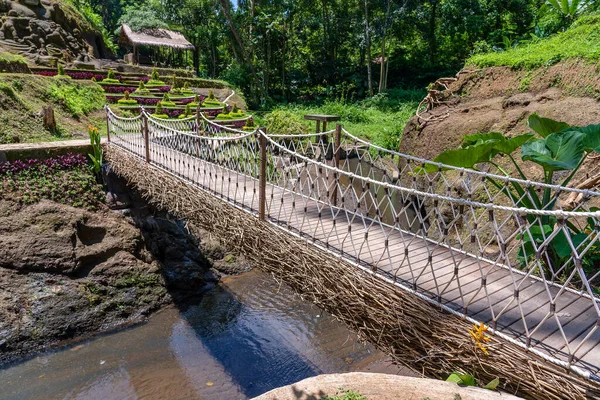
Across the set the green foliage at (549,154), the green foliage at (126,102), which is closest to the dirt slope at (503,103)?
the green foliage at (549,154)

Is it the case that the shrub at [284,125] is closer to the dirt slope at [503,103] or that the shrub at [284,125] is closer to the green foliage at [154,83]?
the dirt slope at [503,103]

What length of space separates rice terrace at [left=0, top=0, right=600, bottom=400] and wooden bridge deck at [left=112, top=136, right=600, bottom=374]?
0.02m

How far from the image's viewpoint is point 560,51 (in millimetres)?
6434

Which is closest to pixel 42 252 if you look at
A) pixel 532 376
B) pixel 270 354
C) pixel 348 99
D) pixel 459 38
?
pixel 270 354

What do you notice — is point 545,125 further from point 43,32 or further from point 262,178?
A: point 43,32

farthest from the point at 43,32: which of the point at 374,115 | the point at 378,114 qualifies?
the point at 378,114

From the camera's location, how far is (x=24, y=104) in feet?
28.9

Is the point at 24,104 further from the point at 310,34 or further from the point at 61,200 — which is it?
the point at 310,34

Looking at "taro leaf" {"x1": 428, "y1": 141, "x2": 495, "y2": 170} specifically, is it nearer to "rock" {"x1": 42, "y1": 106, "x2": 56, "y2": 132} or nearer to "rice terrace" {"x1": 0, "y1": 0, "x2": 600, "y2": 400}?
"rice terrace" {"x1": 0, "y1": 0, "x2": 600, "y2": 400}

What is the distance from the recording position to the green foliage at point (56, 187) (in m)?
6.46

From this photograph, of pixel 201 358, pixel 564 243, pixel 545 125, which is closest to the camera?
pixel 564 243

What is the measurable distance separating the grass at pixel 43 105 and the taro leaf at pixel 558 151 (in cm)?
861

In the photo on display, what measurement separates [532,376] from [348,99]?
1925 centimetres

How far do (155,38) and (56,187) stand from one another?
17.7 meters
